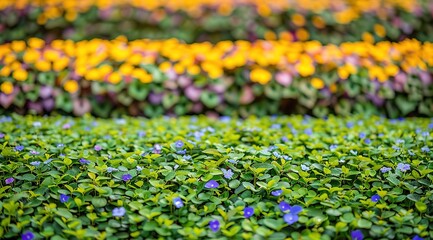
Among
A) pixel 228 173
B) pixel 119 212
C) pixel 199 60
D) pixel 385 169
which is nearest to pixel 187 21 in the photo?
pixel 199 60

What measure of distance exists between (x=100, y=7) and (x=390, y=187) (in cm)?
342

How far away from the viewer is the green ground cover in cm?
156

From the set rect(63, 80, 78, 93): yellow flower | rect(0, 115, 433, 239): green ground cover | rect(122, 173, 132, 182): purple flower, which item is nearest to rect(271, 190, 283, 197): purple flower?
rect(0, 115, 433, 239): green ground cover

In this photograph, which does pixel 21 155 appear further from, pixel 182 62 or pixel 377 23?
pixel 377 23

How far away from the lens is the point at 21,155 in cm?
201

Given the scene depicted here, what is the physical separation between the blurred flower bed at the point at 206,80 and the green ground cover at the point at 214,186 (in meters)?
1.10

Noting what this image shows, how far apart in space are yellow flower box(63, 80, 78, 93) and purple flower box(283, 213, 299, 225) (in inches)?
94.4

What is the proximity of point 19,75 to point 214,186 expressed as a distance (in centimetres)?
243

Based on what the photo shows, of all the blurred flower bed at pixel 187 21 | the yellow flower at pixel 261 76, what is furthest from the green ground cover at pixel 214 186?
the blurred flower bed at pixel 187 21

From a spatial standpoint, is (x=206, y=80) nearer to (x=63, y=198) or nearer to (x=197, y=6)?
(x=197, y=6)

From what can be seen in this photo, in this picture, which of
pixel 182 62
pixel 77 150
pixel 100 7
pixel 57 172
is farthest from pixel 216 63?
pixel 57 172

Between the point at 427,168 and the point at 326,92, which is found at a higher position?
the point at 427,168

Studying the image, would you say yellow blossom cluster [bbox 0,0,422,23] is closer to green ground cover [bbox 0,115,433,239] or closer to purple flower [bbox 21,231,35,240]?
green ground cover [bbox 0,115,433,239]

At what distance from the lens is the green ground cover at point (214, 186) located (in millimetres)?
1558
